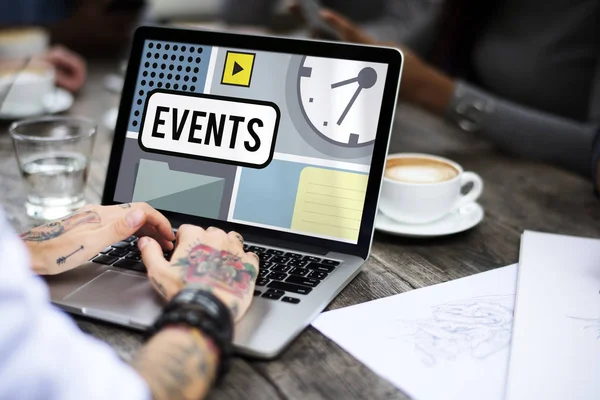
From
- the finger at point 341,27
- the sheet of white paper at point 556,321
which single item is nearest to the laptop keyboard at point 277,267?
the sheet of white paper at point 556,321

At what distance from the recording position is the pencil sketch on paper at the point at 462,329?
558 mm

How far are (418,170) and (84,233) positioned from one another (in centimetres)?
46

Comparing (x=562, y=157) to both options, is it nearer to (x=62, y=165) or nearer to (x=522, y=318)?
(x=522, y=318)

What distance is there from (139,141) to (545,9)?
3.90ft

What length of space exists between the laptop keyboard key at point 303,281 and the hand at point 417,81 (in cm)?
85

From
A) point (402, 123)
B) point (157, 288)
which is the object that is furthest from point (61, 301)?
point (402, 123)

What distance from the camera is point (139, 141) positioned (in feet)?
2.59

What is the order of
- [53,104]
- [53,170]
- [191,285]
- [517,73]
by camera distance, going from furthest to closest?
[517,73] < [53,104] < [53,170] < [191,285]

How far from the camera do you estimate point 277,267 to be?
2.20ft

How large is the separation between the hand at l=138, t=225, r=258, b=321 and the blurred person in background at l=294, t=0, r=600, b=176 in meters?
0.75

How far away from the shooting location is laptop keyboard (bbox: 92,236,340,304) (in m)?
0.62

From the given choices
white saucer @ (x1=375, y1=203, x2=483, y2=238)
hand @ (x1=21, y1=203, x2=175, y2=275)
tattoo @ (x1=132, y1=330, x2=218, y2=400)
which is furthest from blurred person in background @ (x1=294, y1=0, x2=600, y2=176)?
tattoo @ (x1=132, y1=330, x2=218, y2=400)

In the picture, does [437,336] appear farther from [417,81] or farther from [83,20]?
[83,20]

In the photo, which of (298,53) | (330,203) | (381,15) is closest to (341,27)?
(298,53)
